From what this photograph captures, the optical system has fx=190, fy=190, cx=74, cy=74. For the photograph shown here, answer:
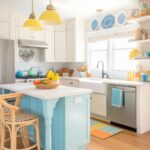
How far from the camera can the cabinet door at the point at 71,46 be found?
5453mm

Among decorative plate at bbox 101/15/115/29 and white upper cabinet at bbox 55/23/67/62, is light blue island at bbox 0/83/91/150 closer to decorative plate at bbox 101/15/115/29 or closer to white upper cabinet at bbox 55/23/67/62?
decorative plate at bbox 101/15/115/29

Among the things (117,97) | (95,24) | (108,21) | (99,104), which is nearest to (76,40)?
(95,24)

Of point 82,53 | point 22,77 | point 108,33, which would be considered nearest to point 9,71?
point 22,77

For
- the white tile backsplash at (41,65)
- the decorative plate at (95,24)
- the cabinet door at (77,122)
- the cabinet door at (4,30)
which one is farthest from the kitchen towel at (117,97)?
the cabinet door at (4,30)

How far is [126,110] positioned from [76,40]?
2.56 metres

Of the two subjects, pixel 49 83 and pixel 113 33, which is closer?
pixel 49 83

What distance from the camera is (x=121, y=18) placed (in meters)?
4.57

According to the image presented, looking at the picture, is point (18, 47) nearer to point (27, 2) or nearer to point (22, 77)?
point (22, 77)

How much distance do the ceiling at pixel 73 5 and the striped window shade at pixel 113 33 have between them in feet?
1.56

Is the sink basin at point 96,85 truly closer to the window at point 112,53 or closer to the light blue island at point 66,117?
the window at point 112,53

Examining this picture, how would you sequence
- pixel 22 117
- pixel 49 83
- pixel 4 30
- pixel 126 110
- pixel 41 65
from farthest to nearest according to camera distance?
pixel 41 65
pixel 4 30
pixel 126 110
pixel 49 83
pixel 22 117

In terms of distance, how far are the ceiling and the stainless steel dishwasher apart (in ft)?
5.97

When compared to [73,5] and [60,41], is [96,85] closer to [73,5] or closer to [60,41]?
[73,5]

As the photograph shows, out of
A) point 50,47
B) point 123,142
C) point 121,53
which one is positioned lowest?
point 123,142
